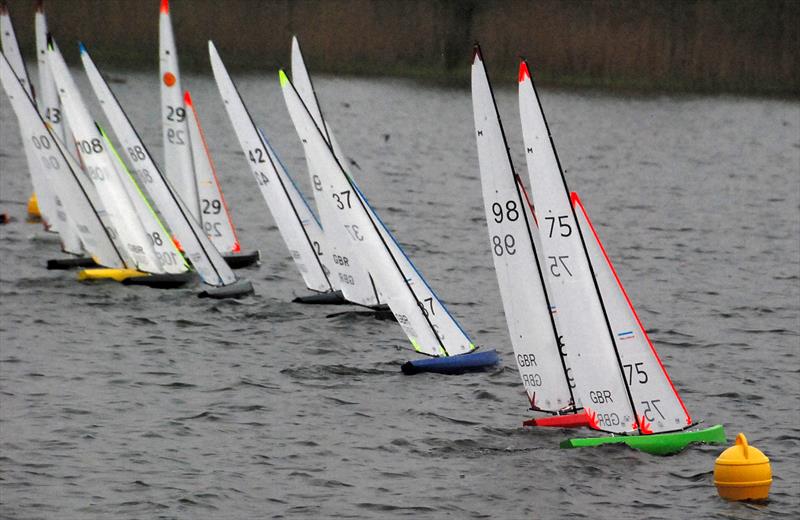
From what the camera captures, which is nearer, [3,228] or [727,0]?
[3,228]

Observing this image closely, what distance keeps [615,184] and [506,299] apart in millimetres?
26707

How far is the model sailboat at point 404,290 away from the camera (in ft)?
60.3

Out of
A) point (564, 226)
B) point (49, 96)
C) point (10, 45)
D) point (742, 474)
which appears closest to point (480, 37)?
point (49, 96)

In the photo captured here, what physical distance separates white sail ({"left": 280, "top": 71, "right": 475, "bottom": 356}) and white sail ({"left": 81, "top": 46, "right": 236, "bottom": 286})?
3.80 meters

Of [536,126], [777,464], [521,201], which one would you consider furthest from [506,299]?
[777,464]

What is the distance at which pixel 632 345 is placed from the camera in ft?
48.6

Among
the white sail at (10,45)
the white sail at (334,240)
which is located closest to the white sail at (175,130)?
the white sail at (10,45)

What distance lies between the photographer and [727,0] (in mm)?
56906

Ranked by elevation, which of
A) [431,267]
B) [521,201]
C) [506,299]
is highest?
[521,201]

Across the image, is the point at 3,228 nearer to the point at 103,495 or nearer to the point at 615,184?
the point at 103,495

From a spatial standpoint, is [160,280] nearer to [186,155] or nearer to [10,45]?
[186,155]

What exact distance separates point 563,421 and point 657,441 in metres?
1.26

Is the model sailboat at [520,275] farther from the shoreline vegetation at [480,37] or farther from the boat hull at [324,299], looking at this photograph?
the shoreline vegetation at [480,37]

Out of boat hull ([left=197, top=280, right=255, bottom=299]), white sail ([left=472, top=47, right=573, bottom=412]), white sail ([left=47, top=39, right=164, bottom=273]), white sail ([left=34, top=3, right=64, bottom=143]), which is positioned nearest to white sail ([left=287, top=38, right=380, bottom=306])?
boat hull ([left=197, top=280, right=255, bottom=299])
